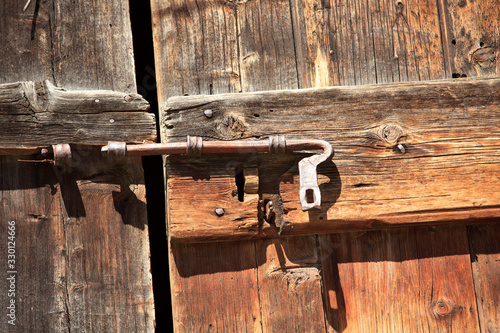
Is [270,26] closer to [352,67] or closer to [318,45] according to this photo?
[318,45]

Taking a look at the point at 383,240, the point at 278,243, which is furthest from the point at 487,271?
the point at 278,243

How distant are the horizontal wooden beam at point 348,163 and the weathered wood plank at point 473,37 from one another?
16 centimetres

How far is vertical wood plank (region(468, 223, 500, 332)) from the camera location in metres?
1.29

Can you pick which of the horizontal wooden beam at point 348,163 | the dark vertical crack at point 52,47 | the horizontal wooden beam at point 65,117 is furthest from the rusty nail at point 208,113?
the dark vertical crack at point 52,47

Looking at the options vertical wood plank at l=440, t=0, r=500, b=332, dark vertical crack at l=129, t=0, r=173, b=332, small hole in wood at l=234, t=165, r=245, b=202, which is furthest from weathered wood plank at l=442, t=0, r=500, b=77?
dark vertical crack at l=129, t=0, r=173, b=332

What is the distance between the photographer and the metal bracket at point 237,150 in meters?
1.17

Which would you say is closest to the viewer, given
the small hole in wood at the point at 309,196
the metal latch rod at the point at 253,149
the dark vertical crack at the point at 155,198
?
the metal latch rod at the point at 253,149

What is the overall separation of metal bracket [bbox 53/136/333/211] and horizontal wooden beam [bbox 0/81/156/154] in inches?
2.3

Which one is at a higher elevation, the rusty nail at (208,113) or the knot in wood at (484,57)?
the knot in wood at (484,57)

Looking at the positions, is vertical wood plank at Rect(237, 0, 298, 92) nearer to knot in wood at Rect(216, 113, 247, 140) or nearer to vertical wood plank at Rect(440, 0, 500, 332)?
knot in wood at Rect(216, 113, 247, 140)

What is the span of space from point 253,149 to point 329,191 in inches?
9.2

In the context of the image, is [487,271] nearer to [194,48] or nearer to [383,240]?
[383,240]

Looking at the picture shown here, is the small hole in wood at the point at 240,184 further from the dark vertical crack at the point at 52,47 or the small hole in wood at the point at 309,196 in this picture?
the dark vertical crack at the point at 52,47

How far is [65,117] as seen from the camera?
3.98 ft
